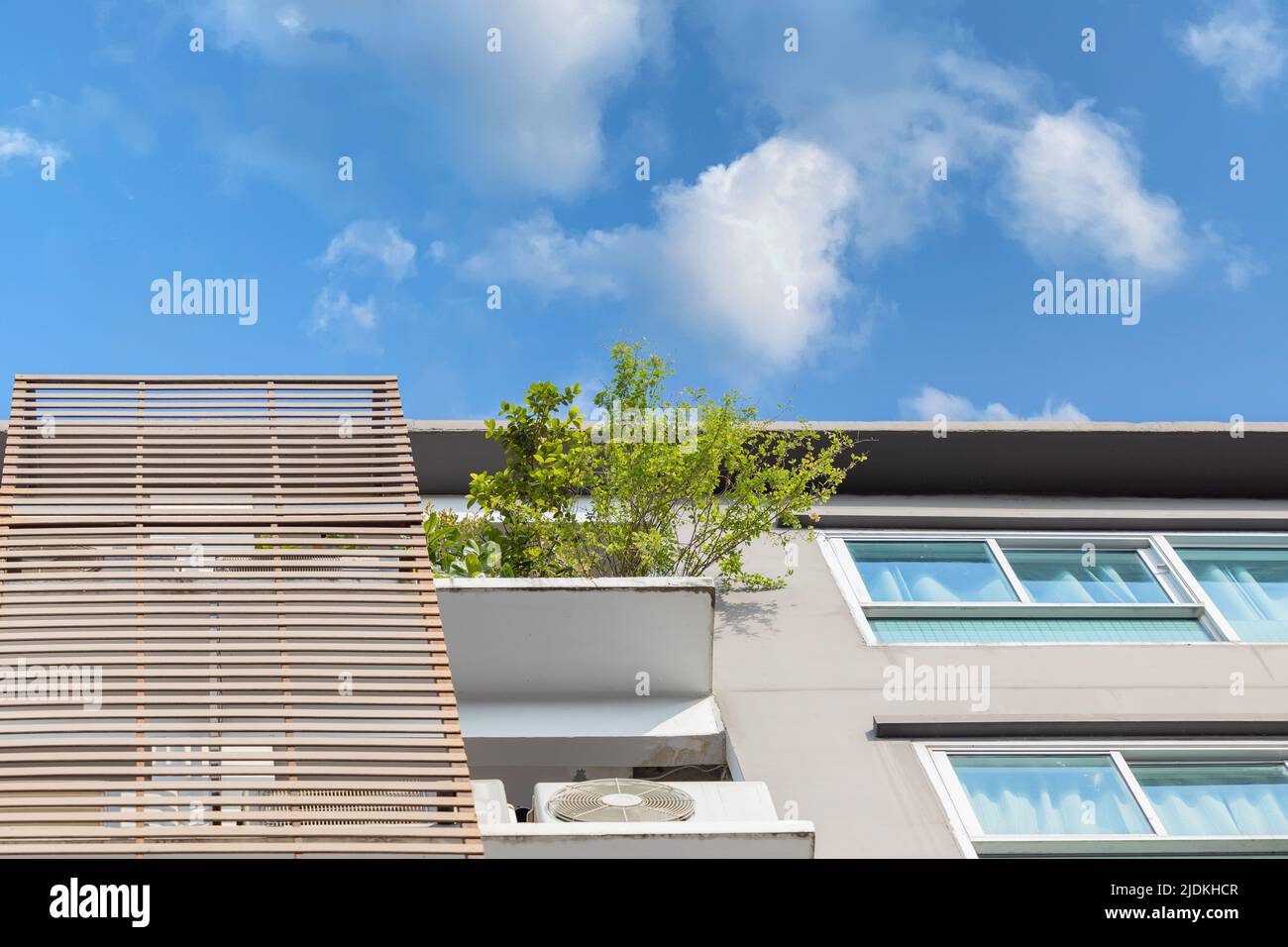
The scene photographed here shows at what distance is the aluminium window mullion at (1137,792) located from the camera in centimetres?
666

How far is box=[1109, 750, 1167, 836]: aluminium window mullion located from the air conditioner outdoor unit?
198cm

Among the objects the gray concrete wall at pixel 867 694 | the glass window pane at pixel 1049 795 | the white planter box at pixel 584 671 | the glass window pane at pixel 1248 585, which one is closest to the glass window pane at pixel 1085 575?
the glass window pane at pixel 1248 585

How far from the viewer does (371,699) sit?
4.98 meters

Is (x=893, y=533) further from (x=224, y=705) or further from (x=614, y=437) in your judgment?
(x=224, y=705)

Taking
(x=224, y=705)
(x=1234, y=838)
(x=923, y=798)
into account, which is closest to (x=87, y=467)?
(x=224, y=705)

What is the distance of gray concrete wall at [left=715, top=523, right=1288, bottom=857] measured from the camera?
6641 millimetres

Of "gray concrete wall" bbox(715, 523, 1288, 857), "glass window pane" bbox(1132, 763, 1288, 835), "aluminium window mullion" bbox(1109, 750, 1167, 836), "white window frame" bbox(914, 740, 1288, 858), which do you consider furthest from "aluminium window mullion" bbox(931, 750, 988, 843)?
"glass window pane" bbox(1132, 763, 1288, 835)

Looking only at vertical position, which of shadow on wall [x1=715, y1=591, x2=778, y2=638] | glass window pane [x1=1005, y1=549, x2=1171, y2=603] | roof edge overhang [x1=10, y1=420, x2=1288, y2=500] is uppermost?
roof edge overhang [x1=10, y1=420, x2=1288, y2=500]

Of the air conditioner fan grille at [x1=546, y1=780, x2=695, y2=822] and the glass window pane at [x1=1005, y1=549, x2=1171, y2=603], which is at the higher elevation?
the glass window pane at [x1=1005, y1=549, x2=1171, y2=603]

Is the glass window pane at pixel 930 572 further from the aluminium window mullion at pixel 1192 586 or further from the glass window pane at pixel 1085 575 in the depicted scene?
the aluminium window mullion at pixel 1192 586

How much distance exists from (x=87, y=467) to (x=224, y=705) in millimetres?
1715

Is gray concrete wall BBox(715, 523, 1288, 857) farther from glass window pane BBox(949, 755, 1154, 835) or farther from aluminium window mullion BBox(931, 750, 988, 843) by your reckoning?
glass window pane BBox(949, 755, 1154, 835)

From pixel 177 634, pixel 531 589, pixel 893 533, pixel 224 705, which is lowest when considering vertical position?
pixel 224 705

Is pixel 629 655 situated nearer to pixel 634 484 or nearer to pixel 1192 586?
pixel 634 484
